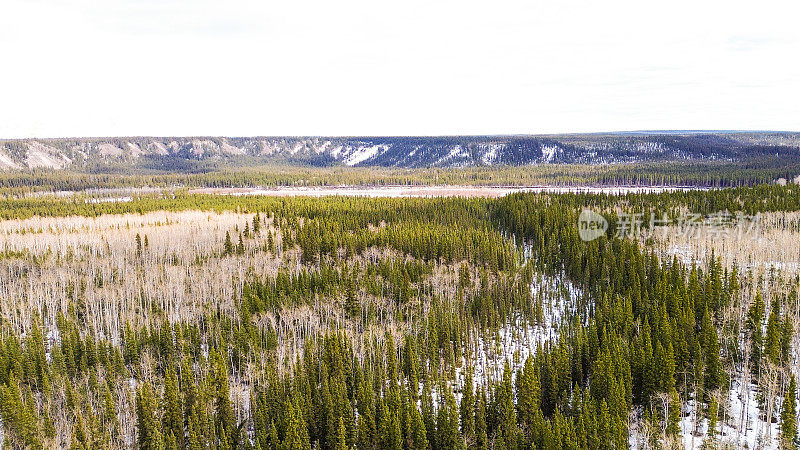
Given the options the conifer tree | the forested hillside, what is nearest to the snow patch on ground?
the forested hillside

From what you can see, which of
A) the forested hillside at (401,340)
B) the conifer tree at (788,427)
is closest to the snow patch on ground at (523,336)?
the forested hillside at (401,340)

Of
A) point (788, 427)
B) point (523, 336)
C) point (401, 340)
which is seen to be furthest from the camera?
point (523, 336)

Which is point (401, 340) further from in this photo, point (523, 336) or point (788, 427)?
point (788, 427)

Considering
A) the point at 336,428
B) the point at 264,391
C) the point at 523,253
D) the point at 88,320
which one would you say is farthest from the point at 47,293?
the point at 523,253

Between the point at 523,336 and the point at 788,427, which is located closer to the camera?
the point at 788,427

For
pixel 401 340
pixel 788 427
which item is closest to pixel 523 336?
pixel 401 340

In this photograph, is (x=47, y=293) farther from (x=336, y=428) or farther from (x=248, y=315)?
(x=336, y=428)

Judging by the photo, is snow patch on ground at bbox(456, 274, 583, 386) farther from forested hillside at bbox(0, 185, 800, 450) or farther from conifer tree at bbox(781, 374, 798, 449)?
conifer tree at bbox(781, 374, 798, 449)

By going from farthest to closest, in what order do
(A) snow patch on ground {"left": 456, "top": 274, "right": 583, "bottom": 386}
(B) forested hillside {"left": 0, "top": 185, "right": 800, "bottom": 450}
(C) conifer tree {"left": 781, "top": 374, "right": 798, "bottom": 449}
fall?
(A) snow patch on ground {"left": 456, "top": 274, "right": 583, "bottom": 386} → (B) forested hillside {"left": 0, "top": 185, "right": 800, "bottom": 450} → (C) conifer tree {"left": 781, "top": 374, "right": 798, "bottom": 449}

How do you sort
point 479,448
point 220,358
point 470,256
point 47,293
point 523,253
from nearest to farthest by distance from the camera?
point 479,448, point 220,358, point 47,293, point 470,256, point 523,253
